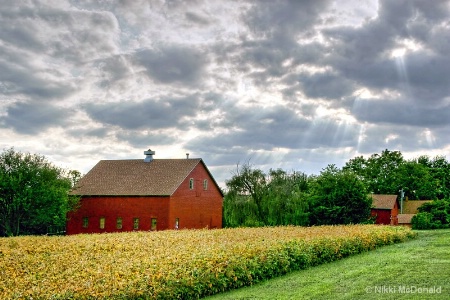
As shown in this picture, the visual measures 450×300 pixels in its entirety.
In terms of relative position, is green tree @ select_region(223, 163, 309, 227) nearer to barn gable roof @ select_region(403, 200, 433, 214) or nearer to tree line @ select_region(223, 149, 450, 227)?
tree line @ select_region(223, 149, 450, 227)

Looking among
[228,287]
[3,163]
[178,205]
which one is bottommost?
[228,287]

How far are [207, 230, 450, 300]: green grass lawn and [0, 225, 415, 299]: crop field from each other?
54 centimetres

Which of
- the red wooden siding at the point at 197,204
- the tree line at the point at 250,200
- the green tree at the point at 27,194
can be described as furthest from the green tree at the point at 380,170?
the green tree at the point at 27,194

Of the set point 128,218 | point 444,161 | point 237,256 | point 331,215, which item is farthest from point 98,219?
point 444,161

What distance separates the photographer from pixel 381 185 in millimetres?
81188

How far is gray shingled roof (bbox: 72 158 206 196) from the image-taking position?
154 ft

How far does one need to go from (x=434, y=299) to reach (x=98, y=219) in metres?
40.3

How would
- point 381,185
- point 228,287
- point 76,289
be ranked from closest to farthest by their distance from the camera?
1. point 76,289
2. point 228,287
3. point 381,185

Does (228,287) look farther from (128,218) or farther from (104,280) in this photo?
(128,218)

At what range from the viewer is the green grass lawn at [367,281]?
12.7m

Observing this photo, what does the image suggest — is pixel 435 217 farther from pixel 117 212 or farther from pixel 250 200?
pixel 117 212

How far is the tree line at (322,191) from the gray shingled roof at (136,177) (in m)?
6.67

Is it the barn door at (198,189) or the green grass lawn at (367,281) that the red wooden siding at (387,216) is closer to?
the barn door at (198,189)

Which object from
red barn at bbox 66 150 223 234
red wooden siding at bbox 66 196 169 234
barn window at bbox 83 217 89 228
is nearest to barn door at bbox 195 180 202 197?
red barn at bbox 66 150 223 234
